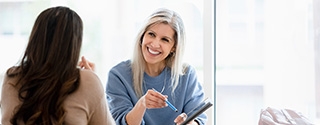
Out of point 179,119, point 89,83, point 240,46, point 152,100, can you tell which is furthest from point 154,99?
point 240,46

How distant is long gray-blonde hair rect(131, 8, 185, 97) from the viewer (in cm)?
195

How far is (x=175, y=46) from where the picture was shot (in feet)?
6.53

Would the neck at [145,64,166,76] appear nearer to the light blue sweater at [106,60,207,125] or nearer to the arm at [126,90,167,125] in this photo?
the light blue sweater at [106,60,207,125]

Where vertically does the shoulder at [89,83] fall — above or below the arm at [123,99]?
above

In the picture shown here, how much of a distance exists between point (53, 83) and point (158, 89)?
0.75 meters

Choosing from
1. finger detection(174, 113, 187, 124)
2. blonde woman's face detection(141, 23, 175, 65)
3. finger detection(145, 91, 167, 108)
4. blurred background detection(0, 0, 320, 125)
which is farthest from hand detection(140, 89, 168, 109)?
blurred background detection(0, 0, 320, 125)

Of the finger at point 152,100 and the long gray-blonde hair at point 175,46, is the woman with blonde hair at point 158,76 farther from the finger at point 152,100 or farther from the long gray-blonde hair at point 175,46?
the finger at point 152,100

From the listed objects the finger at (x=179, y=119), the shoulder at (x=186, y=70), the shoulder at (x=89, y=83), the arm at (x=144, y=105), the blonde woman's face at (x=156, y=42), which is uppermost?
the blonde woman's face at (x=156, y=42)

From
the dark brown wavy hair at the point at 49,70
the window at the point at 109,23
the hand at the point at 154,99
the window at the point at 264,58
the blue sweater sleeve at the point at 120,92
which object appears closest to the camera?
the dark brown wavy hair at the point at 49,70

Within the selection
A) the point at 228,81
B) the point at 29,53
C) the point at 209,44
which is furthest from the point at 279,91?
the point at 29,53

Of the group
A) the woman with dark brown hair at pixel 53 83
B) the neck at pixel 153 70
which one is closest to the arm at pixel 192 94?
the neck at pixel 153 70

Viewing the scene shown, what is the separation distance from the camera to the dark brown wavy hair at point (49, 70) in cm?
130

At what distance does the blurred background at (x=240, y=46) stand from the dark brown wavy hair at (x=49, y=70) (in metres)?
0.98

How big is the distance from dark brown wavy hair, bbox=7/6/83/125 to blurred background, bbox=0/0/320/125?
3.23 ft
